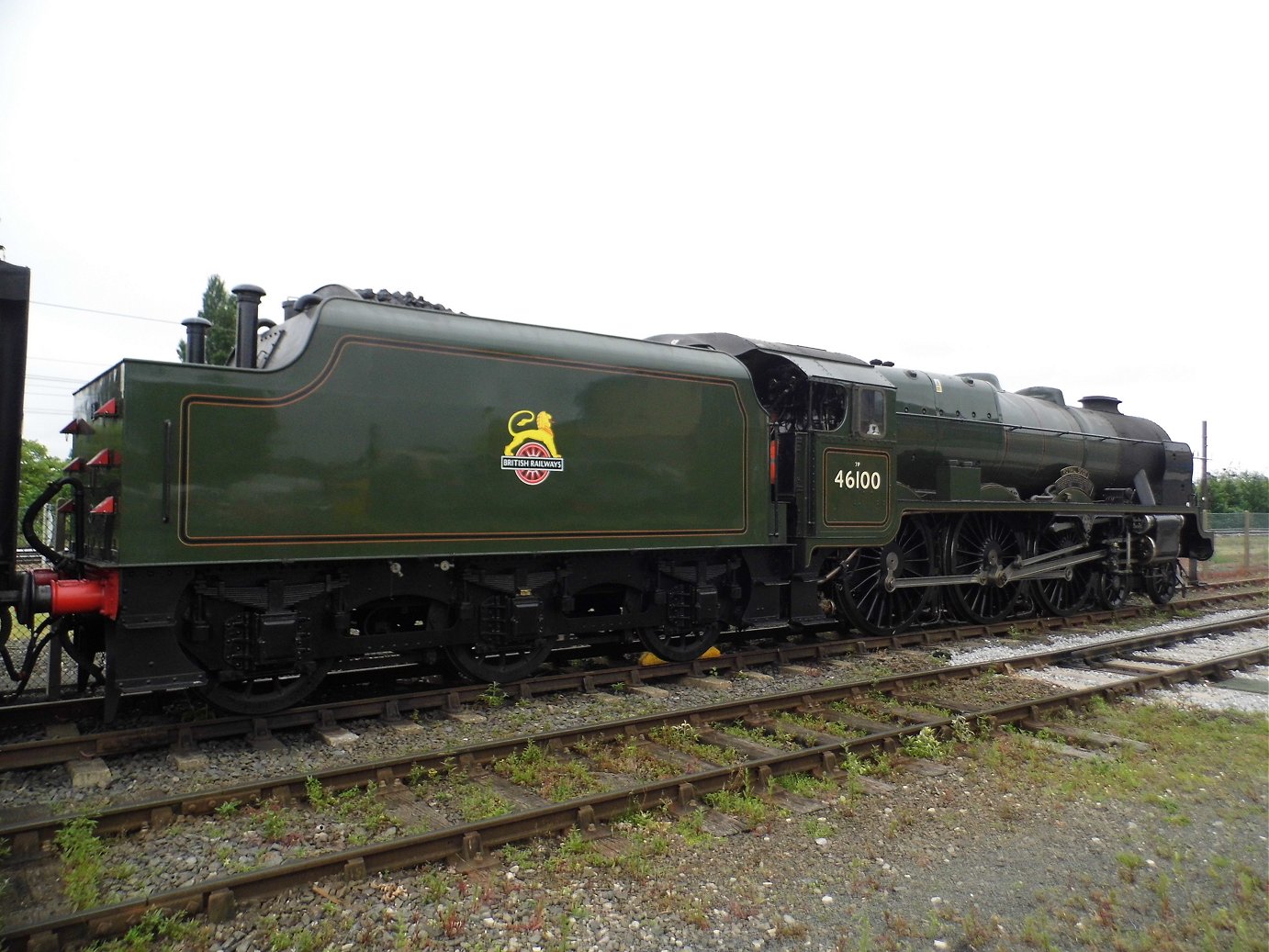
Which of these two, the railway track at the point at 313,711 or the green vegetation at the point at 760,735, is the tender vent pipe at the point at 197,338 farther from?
the green vegetation at the point at 760,735

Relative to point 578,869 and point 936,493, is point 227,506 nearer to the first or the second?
point 578,869

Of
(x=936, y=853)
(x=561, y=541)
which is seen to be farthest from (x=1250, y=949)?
(x=561, y=541)

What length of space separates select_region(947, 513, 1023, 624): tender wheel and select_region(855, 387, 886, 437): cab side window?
2291mm

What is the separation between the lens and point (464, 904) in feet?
11.8

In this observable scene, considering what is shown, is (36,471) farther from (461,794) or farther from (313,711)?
(461,794)

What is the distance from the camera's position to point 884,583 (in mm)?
9844

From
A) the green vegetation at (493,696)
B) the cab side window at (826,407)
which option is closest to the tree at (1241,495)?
the cab side window at (826,407)

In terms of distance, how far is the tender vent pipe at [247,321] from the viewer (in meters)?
6.39

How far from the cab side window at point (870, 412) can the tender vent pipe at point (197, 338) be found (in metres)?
6.11

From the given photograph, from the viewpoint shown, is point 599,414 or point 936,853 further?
point 599,414

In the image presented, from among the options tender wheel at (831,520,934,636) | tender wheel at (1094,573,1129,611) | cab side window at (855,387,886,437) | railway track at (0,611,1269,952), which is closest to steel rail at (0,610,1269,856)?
railway track at (0,611,1269,952)

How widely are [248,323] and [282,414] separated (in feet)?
3.89

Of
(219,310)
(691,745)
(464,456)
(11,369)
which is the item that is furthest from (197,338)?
(219,310)

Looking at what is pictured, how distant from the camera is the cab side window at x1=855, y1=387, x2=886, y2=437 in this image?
359 inches
